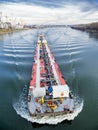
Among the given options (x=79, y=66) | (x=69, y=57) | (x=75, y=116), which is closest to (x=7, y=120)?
(x=75, y=116)

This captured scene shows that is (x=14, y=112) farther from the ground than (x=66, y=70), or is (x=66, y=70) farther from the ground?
(x=66, y=70)

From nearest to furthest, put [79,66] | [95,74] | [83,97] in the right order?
[83,97] < [95,74] < [79,66]

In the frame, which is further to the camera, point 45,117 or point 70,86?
point 70,86

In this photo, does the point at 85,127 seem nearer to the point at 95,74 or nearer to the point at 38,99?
the point at 38,99

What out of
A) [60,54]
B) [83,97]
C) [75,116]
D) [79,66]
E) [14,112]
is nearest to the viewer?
[75,116]

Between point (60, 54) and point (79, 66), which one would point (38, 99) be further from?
point (60, 54)

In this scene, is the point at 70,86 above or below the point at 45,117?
above

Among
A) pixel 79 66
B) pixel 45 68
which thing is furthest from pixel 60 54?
pixel 45 68

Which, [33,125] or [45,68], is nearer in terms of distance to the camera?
[33,125]

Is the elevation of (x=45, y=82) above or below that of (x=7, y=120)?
above
